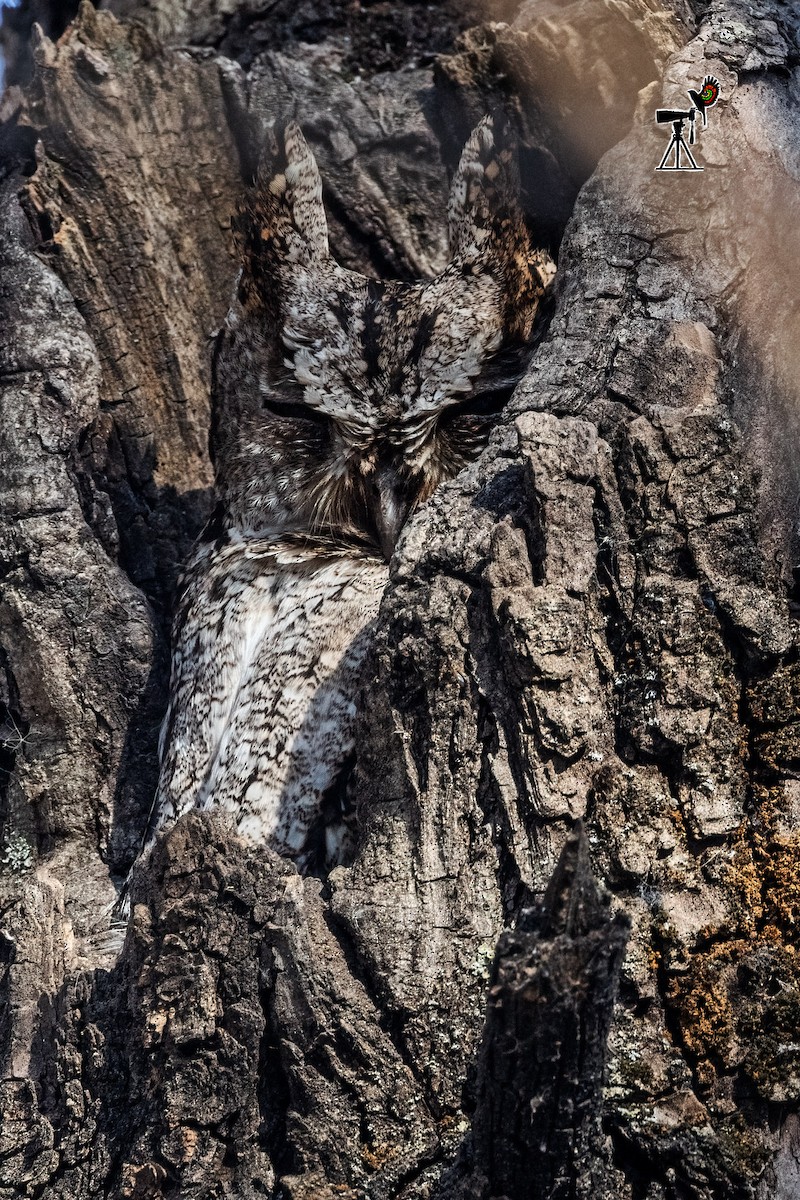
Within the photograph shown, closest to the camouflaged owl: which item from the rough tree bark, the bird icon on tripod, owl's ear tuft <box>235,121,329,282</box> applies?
owl's ear tuft <box>235,121,329,282</box>

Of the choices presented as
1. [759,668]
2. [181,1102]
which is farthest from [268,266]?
[181,1102]

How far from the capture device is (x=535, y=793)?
204cm

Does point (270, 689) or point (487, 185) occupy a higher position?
point (487, 185)

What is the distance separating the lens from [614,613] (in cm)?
221

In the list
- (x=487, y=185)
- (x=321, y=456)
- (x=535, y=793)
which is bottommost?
(x=535, y=793)

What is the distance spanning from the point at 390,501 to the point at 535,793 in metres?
1.08

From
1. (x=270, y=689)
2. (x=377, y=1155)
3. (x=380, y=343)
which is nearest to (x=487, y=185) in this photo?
(x=380, y=343)

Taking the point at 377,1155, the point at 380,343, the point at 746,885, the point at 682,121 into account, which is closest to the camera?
the point at 377,1155

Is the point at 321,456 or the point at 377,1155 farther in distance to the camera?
the point at 321,456

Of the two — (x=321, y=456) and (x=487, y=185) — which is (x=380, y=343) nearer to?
(x=321, y=456)

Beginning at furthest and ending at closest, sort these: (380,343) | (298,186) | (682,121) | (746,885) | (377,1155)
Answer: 1. (298,186)
2. (380,343)
3. (682,121)
4. (746,885)
5. (377,1155)

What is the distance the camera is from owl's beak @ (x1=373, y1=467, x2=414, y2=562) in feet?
9.51

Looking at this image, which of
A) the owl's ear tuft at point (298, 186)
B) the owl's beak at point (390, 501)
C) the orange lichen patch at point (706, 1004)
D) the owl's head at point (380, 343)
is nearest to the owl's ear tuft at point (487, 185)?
the owl's head at point (380, 343)

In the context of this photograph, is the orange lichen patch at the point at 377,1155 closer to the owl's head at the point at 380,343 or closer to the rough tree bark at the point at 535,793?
the rough tree bark at the point at 535,793
